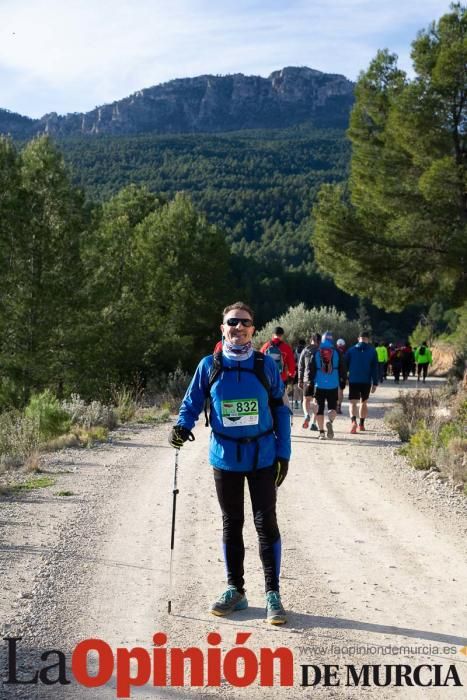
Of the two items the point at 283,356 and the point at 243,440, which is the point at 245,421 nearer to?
the point at 243,440

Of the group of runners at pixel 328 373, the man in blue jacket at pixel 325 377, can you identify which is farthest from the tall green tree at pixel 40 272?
the man in blue jacket at pixel 325 377

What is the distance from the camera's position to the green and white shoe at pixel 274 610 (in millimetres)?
5102

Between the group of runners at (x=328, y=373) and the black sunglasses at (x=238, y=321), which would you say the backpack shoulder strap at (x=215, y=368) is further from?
the group of runners at (x=328, y=373)

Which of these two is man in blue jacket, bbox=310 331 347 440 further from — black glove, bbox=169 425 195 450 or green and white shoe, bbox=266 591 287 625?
green and white shoe, bbox=266 591 287 625

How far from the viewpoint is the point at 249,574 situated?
6297 mm

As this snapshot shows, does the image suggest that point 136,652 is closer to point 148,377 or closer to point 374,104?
point 374,104

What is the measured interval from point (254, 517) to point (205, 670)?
49.0 inches

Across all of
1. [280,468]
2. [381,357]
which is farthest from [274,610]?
[381,357]

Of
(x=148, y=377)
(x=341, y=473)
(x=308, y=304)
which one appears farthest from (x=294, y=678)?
(x=308, y=304)

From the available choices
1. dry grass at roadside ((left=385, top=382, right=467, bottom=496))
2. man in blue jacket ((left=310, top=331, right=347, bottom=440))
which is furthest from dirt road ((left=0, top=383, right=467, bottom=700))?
man in blue jacket ((left=310, top=331, right=347, bottom=440))

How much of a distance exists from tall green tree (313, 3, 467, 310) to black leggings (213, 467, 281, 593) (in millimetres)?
19183

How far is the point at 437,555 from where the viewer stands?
6844 mm

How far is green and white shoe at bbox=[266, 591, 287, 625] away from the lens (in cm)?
510

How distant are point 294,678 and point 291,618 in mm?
912
